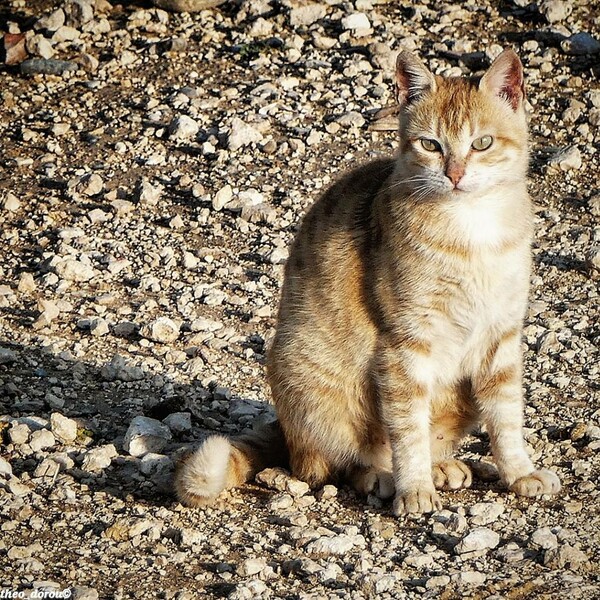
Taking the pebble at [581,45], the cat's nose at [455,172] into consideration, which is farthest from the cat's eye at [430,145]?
the pebble at [581,45]

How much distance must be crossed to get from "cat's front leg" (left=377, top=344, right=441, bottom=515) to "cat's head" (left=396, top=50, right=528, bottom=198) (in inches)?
27.4

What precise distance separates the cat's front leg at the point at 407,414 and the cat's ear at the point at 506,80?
113 centimetres

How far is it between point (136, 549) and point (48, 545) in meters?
0.35

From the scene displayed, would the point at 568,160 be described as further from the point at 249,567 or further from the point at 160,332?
the point at 249,567

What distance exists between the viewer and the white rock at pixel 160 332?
6.28m

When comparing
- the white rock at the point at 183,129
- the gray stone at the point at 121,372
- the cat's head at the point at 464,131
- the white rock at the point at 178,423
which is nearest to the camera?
the cat's head at the point at 464,131

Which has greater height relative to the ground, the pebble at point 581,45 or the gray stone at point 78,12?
the pebble at point 581,45

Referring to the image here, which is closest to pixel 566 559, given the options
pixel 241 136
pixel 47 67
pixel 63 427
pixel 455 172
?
pixel 455 172

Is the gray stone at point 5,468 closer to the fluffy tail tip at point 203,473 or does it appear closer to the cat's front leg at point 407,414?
the fluffy tail tip at point 203,473

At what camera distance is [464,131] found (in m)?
4.65

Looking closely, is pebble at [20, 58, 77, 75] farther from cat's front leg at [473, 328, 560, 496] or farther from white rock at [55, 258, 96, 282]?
cat's front leg at [473, 328, 560, 496]

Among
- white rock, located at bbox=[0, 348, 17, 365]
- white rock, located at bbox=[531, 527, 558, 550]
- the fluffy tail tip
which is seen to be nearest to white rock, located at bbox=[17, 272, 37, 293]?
white rock, located at bbox=[0, 348, 17, 365]

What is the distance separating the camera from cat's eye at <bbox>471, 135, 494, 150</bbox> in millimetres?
4664

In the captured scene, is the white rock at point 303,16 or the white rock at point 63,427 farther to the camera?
the white rock at point 303,16
